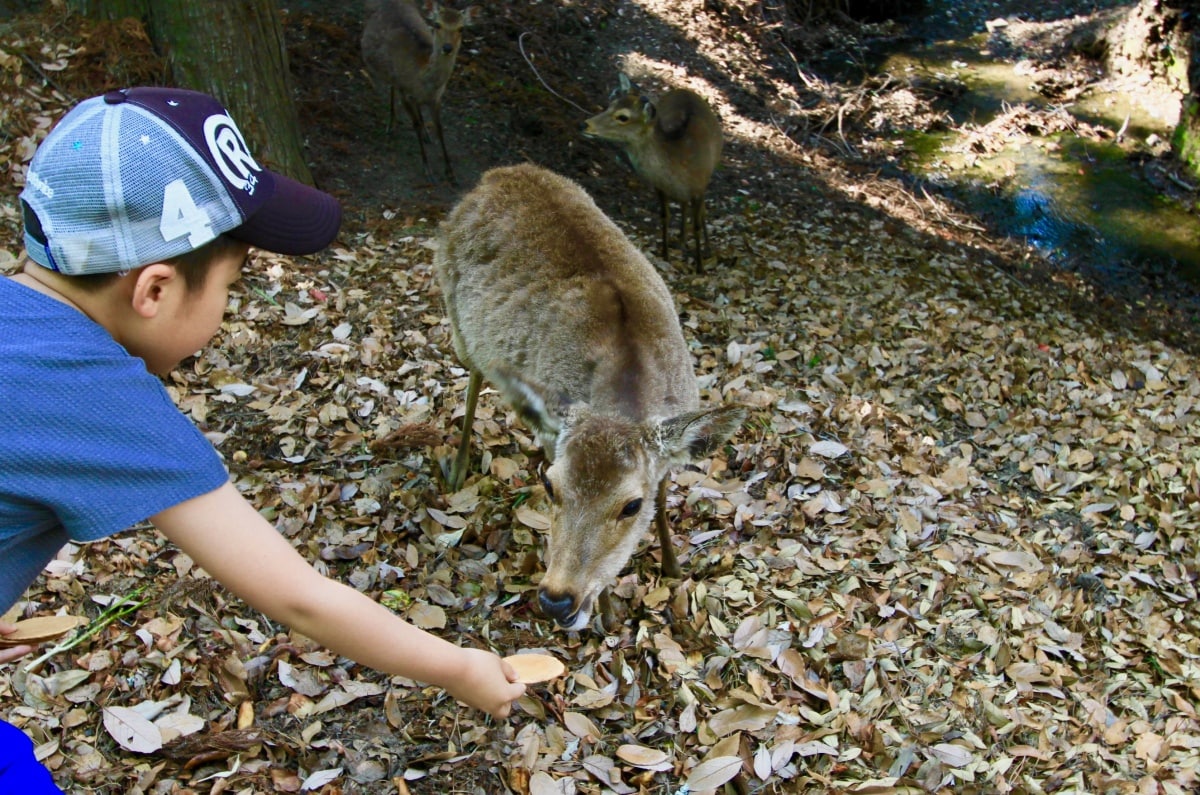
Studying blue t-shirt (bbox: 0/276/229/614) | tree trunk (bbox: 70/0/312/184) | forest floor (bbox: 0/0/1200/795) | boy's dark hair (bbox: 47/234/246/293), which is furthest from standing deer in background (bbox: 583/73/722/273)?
blue t-shirt (bbox: 0/276/229/614)

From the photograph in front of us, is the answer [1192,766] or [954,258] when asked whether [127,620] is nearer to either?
[1192,766]

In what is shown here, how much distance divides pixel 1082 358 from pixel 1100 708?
426cm

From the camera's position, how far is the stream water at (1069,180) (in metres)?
9.96

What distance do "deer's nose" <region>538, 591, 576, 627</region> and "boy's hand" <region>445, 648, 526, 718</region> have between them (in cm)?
86

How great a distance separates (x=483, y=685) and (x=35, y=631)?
5.11ft

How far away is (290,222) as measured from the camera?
2.45 meters

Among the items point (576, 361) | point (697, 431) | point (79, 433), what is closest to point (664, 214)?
point (576, 361)

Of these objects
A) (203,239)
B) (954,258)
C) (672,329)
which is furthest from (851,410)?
(203,239)

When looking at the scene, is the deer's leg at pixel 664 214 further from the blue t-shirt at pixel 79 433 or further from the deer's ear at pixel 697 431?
the blue t-shirt at pixel 79 433

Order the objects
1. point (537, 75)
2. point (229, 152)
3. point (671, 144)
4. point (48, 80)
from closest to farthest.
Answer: point (229, 152) → point (48, 80) → point (671, 144) → point (537, 75)

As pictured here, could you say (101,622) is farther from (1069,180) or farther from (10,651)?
(1069,180)

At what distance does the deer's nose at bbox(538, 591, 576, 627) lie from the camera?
340cm

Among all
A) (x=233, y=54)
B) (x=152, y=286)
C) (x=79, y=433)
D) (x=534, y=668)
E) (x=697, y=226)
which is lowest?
(x=697, y=226)

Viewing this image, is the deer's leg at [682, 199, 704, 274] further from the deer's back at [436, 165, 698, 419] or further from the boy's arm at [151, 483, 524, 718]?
the boy's arm at [151, 483, 524, 718]
